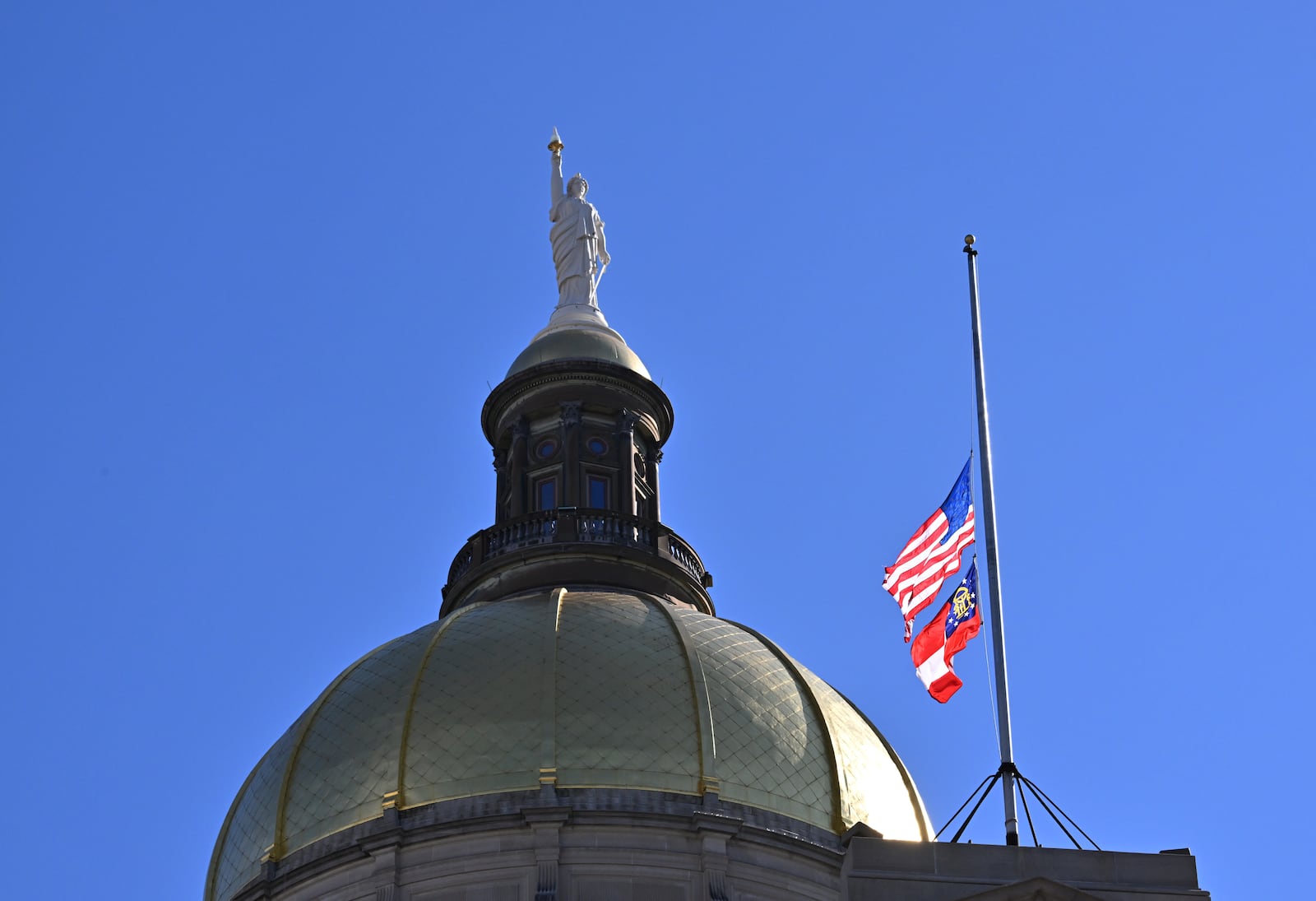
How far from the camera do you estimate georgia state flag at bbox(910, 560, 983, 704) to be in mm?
47719

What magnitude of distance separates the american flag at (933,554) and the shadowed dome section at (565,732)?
23.0 feet

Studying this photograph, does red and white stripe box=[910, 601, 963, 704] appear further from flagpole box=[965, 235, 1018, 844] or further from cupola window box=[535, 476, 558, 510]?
cupola window box=[535, 476, 558, 510]

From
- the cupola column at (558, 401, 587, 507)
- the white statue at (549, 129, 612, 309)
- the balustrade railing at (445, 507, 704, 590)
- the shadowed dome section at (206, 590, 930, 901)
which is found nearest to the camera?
the shadowed dome section at (206, 590, 930, 901)

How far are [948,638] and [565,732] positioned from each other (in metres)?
9.45

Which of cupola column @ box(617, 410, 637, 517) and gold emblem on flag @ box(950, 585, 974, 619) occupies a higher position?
cupola column @ box(617, 410, 637, 517)

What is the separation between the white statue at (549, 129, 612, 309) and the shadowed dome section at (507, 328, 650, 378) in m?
2.92

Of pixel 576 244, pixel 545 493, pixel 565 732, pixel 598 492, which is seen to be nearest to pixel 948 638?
pixel 565 732

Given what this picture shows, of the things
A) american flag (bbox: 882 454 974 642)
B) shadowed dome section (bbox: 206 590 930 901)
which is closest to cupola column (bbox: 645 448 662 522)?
shadowed dome section (bbox: 206 590 930 901)

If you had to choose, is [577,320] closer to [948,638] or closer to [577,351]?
[577,351]

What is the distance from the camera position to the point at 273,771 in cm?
5712

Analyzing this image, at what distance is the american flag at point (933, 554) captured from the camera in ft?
159

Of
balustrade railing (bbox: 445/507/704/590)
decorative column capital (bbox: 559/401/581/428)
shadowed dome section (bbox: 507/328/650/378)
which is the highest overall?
shadowed dome section (bbox: 507/328/650/378)

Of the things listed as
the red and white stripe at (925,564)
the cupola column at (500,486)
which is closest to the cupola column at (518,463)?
the cupola column at (500,486)

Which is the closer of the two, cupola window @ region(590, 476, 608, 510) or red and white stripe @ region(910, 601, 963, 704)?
red and white stripe @ region(910, 601, 963, 704)
